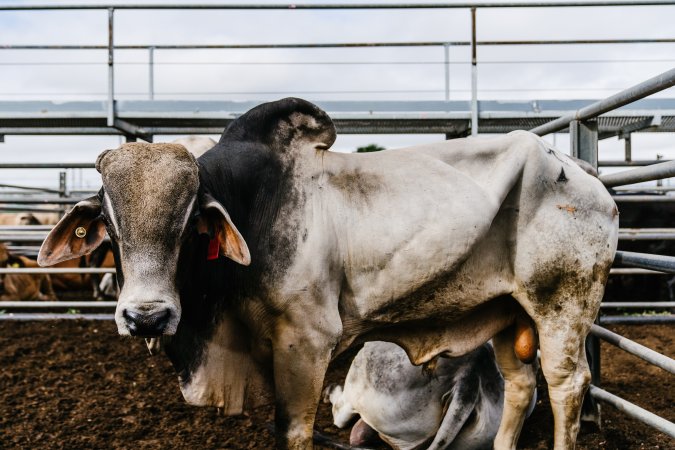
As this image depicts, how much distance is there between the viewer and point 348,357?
5152 mm

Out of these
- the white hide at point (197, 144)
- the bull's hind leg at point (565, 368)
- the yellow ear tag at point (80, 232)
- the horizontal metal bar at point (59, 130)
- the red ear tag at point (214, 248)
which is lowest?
the bull's hind leg at point (565, 368)

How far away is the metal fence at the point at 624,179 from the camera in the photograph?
9.02 feet

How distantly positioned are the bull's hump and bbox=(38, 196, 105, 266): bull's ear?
0.60 metres

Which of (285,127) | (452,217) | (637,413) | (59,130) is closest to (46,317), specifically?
(59,130)

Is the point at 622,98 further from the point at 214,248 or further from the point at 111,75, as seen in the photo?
the point at 111,75

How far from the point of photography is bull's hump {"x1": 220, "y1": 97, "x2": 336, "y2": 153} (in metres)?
2.71

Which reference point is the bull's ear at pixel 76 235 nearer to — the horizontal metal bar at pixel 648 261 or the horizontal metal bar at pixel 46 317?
the horizontal metal bar at pixel 648 261

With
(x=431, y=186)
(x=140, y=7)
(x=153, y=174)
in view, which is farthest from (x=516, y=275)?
(x=140, y=7)

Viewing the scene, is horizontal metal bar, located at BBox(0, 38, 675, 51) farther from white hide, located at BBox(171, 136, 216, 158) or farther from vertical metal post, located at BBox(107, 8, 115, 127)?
white hide, located at BBox(171, 136, 216, 158)

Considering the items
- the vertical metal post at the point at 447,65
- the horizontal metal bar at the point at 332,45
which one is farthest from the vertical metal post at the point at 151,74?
the vertical metal post at the point at 447,65

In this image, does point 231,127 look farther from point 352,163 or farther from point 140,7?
point 140,7

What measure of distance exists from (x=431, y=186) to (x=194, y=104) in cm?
346

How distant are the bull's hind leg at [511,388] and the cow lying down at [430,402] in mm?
168

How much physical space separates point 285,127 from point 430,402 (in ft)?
5.45
